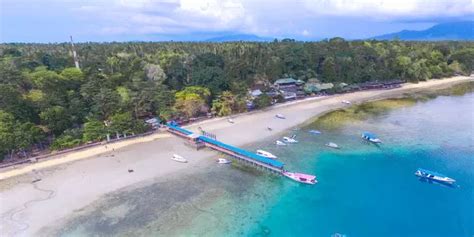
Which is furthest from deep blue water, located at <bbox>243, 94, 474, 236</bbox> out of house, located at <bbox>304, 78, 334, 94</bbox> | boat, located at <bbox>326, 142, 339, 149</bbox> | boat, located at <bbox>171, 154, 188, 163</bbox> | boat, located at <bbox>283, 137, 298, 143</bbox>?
house, located at <bbox>304, 78, 334, 94</bbox>

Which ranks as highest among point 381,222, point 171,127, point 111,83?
point 111,83

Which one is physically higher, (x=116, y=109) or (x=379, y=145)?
(x=116, y=109)

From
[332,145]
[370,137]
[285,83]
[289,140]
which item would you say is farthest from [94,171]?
[285,83]

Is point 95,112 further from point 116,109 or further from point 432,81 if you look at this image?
point 432,81

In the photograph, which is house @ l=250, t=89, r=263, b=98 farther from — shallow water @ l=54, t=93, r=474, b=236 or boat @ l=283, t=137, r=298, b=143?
shallow water @ l=54, t=93, r=474, b=236

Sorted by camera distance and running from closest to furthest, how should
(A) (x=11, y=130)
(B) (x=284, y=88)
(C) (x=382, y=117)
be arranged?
(A) (x=11, y=130)
(C) (x=382, y=117)
(B) (x=284, y=88)

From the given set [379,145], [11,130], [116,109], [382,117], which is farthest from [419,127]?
[11,130]
